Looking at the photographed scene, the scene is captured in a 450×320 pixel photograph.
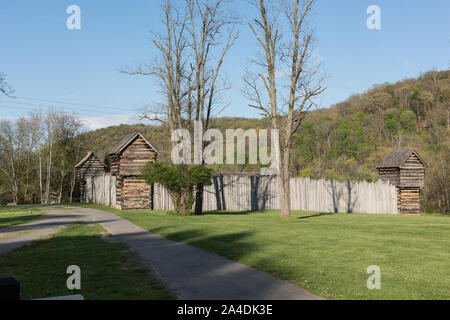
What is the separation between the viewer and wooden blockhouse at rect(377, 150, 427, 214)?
33.8 meters

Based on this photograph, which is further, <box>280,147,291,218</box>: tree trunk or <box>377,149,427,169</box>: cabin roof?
<box>377,149,427,169</box>: cabin roof

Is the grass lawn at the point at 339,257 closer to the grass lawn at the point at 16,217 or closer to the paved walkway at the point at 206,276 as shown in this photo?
the paved walkway at the point at 206,276

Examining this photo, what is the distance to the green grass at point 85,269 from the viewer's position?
23.2 ft

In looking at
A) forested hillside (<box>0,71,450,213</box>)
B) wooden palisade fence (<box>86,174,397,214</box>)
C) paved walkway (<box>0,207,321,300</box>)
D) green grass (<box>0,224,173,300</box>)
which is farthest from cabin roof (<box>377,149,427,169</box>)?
green grass (<box>0,224,173,300</box>)

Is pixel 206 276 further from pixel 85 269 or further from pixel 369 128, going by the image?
pixel 369 128

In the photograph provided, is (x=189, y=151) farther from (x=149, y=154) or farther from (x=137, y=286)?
(x=137, y=286)

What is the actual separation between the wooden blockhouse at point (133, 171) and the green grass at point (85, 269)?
18.6 m

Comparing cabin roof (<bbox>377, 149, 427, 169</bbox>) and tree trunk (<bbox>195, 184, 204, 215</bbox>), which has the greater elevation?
cabin roof (<bbox>377, 149, 427, 169</bbox>)

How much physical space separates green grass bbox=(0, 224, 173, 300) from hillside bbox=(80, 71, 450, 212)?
141ft

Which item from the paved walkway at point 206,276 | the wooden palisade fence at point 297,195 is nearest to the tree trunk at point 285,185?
the wooden palisade fence at point 297,195

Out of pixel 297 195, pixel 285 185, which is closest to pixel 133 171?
pixel 297 195

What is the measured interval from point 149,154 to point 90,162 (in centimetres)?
2186

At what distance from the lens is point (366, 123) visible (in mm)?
83125

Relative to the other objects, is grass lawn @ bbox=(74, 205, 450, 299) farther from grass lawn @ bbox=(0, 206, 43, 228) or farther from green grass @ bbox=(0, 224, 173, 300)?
grass lawn @ bbox=(0, 206, 43, 228)
